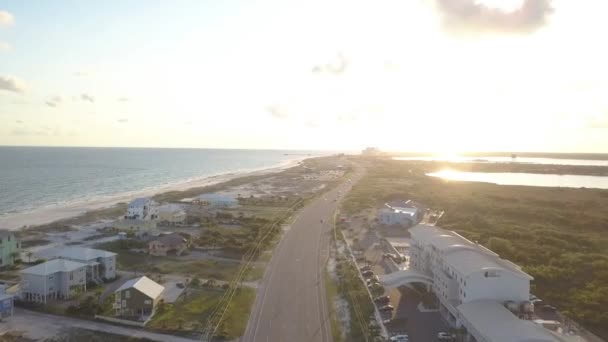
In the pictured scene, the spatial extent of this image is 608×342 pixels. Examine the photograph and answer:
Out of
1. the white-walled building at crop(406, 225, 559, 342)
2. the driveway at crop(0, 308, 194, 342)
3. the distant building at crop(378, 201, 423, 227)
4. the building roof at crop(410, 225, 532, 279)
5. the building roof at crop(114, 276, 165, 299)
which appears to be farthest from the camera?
the distant building at crop(378, 201, 423, 227)

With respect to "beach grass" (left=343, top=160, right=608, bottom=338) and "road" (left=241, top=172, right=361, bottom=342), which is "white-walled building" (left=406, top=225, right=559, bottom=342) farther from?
"road" (left=241, top=172, right=361, bottom=342)

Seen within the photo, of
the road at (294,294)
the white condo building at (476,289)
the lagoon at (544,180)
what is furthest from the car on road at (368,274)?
the lagoon at (544,180)

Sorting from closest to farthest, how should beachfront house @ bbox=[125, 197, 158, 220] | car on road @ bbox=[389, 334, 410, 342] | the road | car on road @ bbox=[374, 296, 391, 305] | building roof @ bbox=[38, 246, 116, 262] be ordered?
1. car on road @ bbox=[389, 334, 410, 342]
2. the road
3. car on road @ bbox=[374, 296, 391, 305]
4. building roof @ bbox=[38, 246, 116, 262]
5. beachfront house @ bbox=[125, 197, 158, 220]

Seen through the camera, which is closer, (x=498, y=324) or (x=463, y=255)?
(x=498, y=324)

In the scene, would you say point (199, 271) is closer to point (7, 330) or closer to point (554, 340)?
point (7, 330)

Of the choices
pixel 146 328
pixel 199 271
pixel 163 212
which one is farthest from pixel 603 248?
pixel 163 212

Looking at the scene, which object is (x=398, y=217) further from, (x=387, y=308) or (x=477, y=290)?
(x=477, y=290)

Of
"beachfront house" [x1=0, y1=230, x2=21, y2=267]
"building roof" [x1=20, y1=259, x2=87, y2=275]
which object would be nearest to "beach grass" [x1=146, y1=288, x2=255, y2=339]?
"building roof" [x1=20, y1=259, x2=87, y2=275]

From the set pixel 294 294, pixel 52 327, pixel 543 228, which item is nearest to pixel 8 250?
pixel 52 327
